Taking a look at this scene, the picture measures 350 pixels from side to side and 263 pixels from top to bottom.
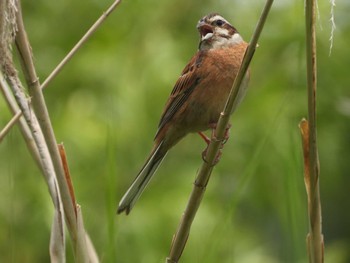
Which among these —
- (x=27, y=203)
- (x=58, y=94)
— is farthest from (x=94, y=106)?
(x=27, y=203)

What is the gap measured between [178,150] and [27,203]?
2.90 feet

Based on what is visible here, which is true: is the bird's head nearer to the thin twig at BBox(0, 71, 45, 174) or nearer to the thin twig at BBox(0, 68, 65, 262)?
the thin twig at BBox(0, 71, 45, 174)

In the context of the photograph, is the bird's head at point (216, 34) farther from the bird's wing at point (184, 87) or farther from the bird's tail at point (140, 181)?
the bird's tail at point (140, 181)

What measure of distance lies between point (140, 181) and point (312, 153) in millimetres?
1077

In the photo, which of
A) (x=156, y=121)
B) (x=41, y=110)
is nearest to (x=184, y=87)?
(x=156, y=121)

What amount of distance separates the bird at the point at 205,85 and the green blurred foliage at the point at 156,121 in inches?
20.5

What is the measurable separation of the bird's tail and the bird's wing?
25 centimetres

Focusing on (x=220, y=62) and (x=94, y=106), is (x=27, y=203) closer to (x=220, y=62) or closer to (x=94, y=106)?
(x=94, y=106)

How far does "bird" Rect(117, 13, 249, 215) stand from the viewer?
3529 millimetres

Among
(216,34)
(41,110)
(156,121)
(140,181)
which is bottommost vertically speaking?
(156,121)

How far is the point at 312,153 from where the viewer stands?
1.98m

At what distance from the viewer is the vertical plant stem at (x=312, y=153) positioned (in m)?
1.86

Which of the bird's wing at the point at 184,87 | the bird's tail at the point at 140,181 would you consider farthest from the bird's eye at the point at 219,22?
the bird's tail at the point at 140,181

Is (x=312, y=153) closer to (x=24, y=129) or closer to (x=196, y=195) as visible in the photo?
(x=196, y=195)
